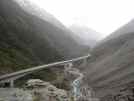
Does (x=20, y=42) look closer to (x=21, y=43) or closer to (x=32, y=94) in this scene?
(x=21, y=43)

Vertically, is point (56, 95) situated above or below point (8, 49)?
below

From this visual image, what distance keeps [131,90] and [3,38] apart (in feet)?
70.1

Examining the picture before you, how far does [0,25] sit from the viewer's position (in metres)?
28.1

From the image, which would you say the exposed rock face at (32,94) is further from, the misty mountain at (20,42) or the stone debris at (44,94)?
the misty mountain at (20,42)

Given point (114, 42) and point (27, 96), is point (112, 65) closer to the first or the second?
point (114, 42)

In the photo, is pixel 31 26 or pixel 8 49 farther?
pixel 31 26

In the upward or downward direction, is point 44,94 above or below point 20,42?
below

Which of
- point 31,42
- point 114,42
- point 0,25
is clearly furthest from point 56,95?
point 31,42

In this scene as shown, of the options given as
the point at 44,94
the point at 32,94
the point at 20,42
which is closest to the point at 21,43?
the point at 20,42

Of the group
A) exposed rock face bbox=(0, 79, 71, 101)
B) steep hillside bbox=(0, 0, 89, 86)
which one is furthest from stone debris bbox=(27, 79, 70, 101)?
steep hillside bbox=(0, 0, 89, 86)

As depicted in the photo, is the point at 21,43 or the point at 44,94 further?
the point at 21,43

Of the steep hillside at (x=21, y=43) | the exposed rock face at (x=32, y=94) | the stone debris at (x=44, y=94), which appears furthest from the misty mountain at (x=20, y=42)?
the exposed rock face at (x=32, y=94)

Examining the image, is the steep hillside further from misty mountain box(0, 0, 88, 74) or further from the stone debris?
the stone debris

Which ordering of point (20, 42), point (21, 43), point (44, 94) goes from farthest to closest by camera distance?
point (20, 42) → point (21, 43) → point (44, 94)
